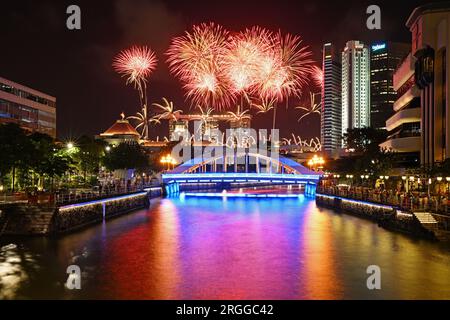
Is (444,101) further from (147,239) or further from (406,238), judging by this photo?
(147,239)

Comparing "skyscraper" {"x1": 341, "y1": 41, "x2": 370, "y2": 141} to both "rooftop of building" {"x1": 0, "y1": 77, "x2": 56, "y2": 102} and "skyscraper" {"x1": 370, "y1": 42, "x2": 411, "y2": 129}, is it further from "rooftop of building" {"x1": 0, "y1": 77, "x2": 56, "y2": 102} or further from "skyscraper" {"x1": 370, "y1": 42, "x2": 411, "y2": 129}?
"rooftop of building" {"x1": 0, "y1": 77, "x2": 56, "y2": 102}

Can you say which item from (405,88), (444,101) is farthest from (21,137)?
(405,88)

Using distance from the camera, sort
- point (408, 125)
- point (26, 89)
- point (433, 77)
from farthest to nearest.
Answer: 1. point (26, 89)
2. point (408, 125)
3. point (433, 77)

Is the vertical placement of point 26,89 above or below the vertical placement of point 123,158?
above

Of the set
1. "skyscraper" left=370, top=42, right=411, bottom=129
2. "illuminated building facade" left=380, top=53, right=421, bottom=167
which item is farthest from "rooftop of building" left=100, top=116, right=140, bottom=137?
"skyscraper" left=370, top=42, right=411, bottom=129

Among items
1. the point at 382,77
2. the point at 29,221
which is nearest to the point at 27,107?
the point at 29,221

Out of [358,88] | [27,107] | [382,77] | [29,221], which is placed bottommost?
[29,221]

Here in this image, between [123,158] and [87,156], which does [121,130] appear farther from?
[87,156]
